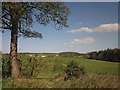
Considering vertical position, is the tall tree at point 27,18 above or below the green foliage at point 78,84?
above

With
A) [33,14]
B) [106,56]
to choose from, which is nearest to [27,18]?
[33,14]

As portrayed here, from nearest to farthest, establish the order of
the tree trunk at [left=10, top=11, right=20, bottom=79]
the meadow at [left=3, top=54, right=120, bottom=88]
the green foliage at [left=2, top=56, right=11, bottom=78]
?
the meadow at [left=3, top=54, right=120, bottom=88] → the tree trunk at [left=10, top=11, right=20, bottom=79] → the green foliage at [left=2, top=56, right=11, bottom=78]

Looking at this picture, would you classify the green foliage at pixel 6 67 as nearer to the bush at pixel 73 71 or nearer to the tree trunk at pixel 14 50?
the tree trunk at pixel 14 50

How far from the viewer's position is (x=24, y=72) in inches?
837

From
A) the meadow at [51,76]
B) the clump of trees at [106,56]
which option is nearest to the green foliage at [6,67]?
the meadow at [51,76]

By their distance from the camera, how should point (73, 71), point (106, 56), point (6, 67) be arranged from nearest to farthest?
1. point (73, 71)
2. point (6, 67)
3. point (106, 56)

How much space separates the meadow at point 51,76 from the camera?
16406 mm

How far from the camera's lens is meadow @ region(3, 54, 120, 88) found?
16.4m

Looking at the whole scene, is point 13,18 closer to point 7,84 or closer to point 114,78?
point 7,84

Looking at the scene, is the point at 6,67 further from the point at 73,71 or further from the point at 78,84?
the point at 78,84

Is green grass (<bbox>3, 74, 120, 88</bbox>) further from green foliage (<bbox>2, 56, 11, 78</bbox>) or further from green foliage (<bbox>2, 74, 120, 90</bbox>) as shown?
green foliage (<bbox>2, 56, 11, 78</bbox>)

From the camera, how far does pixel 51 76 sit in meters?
21.8

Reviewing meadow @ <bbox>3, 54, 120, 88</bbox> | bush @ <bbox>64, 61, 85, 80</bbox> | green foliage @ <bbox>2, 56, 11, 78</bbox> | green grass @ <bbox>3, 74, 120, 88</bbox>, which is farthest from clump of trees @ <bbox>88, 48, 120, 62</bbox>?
green foliage @ <bbox>2, 56, 11, 78</bbox>

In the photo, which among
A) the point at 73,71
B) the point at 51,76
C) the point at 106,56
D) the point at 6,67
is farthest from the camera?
the point at 106,56
